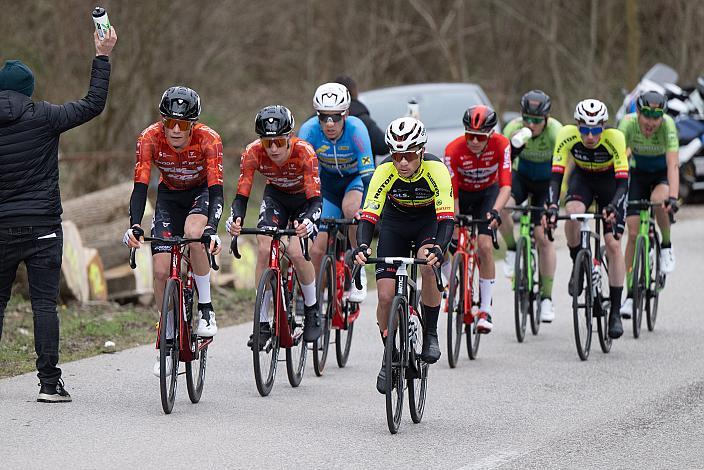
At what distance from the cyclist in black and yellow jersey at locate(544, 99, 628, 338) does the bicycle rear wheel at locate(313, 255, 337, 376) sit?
2.05 metres

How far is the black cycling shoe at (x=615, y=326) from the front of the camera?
10906 millimetres

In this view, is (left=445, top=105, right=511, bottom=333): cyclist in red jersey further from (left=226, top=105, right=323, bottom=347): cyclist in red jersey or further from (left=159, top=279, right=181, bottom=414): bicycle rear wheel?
(left=159, top=279, right=181, bottom=414): bicycle rear wheel

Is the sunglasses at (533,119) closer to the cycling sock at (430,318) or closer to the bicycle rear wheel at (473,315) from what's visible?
the bicycle rear wheel at (473,315)

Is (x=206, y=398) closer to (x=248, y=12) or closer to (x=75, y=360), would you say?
(x=75, y=360)

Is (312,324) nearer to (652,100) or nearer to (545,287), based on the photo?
(545,287)

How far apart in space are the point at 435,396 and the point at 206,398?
163cm

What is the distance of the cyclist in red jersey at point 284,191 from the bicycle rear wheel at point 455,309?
3.80ft

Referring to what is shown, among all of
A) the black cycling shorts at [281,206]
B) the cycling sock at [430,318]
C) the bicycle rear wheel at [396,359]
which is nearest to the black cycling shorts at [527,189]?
the black cycling shorts at [281,206]

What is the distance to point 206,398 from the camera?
882 cm

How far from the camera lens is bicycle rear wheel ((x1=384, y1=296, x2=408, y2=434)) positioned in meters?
7.56

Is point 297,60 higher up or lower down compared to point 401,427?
higher up

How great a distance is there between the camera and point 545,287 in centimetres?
1170

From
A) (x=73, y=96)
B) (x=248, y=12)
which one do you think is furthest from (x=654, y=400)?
(x=248, y=12)

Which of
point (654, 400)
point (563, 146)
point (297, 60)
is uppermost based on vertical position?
point (297, 60)
